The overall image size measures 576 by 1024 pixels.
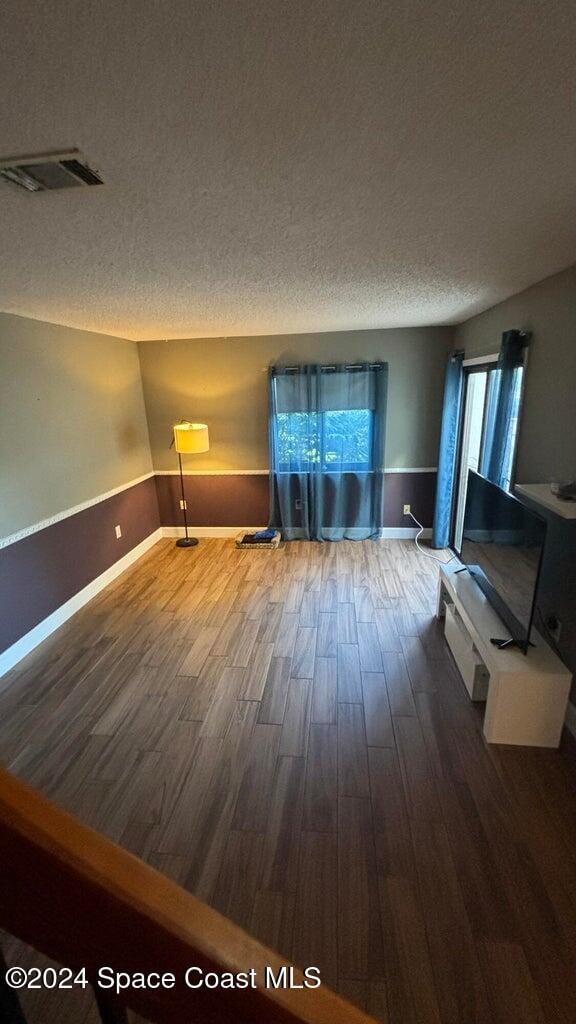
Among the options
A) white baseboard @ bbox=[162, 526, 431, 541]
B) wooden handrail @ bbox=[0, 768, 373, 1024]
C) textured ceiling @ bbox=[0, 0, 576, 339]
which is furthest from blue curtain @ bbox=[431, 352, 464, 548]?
wooden handrail @ bbox=[0, 768, 373, 1024]

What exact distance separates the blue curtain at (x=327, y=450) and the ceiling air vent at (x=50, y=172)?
320 cm

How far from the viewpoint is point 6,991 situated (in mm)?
411

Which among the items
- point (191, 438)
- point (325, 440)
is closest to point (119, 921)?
point (191, 438)

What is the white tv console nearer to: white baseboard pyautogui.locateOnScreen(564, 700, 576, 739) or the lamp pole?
white baseboard pyautogui.locateOnScreen(564, 700, 576, 739)

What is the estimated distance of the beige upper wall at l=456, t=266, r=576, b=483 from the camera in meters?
2.04

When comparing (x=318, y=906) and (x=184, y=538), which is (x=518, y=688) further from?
(x=184, y=538)

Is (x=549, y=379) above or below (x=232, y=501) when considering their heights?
above

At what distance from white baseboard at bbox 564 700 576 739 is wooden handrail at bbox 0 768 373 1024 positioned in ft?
7.18

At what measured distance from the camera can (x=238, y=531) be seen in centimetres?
481

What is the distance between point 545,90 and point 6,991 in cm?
163

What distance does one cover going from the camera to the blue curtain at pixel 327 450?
421 centimetres

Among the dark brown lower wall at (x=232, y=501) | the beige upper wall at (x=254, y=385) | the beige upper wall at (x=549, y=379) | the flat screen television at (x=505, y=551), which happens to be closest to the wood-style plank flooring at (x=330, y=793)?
the flat screen television at (x=505, y=551)

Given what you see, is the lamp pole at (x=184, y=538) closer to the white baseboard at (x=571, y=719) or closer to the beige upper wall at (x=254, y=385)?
the beige upper wall at (x=254, y=385)

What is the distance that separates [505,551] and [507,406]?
110 cm
